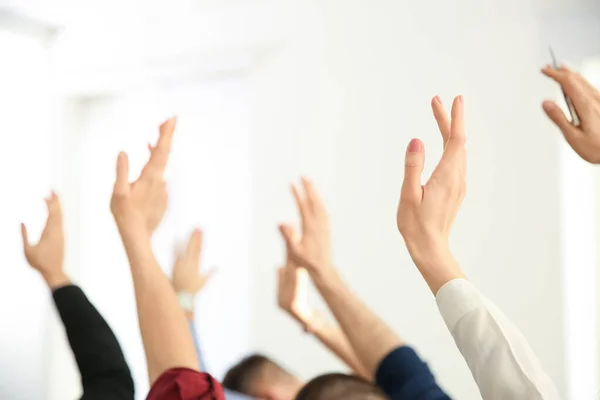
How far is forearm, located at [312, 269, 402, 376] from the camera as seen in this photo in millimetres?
641

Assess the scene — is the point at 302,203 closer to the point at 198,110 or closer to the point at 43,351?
the point at 198,110

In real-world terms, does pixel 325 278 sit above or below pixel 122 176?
below

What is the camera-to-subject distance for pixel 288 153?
1.57 metres

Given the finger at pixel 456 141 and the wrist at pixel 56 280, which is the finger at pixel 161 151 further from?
the finger at pixel 456 141

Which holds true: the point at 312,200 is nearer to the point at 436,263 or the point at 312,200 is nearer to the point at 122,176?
the point at 122,176

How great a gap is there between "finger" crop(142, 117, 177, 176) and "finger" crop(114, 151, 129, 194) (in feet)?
0.12

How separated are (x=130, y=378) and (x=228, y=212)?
1041mm

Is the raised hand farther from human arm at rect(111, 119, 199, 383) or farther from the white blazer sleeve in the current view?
human arm at rect(111, 119, 199, 383)

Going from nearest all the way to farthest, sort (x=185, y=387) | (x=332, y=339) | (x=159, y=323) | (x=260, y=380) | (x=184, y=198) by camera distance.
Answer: (x=185, y=387) → (x=159, y=323) → (x=332, y=339) → (x=260, y=380) → (x=184, y=198)

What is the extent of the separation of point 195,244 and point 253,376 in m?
0.28

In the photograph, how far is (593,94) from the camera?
1.85 feet

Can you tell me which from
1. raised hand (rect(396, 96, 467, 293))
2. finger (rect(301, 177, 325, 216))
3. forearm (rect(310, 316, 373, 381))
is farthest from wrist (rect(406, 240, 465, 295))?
forearm (rect(310, 316, 373, 381))

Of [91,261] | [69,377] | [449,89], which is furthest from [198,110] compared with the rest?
[69,377]

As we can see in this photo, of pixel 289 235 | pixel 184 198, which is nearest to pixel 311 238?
pixel 289 235
